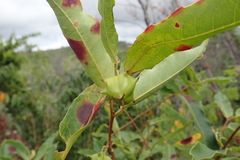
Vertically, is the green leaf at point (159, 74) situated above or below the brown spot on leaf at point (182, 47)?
below

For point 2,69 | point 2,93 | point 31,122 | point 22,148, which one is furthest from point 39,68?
point 22,148

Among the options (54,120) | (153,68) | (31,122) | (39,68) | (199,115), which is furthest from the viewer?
(39,68)

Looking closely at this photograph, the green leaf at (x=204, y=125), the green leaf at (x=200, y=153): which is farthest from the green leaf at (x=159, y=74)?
the green leaf at (x=204, y=125)

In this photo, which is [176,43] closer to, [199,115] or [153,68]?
[153,68]

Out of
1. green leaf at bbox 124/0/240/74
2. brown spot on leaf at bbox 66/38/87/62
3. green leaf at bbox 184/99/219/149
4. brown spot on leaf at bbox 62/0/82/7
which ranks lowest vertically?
green leaf at bbox 184/99/219/149

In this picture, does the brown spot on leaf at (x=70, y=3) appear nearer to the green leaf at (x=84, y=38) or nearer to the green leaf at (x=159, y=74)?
the green leaf at (x=84, y=38)

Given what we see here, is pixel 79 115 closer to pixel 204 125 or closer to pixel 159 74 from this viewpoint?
pixel 159 74

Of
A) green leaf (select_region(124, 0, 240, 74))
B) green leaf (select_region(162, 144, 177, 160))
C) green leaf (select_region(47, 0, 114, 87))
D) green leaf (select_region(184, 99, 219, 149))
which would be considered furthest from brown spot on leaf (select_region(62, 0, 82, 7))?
green leaf (select_region(162, 144, 177, 160))

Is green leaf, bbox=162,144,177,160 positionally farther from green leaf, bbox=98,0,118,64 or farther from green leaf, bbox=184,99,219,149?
green leaf, bbox=98,0,118,64
